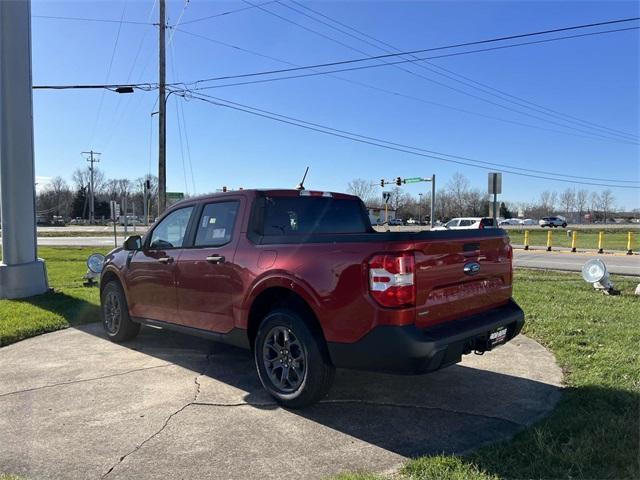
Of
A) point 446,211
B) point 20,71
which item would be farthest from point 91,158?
point 20,71

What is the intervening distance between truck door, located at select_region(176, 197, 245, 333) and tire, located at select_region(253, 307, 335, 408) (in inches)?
20.2

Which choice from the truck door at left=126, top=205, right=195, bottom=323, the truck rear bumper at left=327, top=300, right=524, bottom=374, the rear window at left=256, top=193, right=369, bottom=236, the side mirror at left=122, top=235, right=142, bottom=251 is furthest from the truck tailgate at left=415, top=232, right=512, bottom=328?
the side mirror at left=122, top=235, right=142, bottom=251

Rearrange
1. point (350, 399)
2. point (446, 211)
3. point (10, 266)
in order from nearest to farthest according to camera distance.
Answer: point (350, 399) → point (10, 266) → point (446, 211)

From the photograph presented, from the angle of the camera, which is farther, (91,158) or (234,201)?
(91,158)

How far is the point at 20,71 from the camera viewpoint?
9.59m

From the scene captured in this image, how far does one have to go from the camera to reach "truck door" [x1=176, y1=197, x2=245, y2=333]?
4.70 meters

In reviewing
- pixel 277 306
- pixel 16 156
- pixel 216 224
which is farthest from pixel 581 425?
pixel 16 156

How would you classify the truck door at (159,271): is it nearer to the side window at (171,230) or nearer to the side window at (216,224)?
the side window at (171,230)

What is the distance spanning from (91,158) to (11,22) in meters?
93.2

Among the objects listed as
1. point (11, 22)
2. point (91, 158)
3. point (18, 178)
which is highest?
point (91, 158)

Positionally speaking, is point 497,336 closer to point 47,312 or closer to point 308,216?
point 308,216

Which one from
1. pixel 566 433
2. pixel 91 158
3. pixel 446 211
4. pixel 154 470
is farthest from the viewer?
pixel 446 211

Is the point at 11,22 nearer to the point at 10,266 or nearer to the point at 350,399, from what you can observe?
the point at 10,266

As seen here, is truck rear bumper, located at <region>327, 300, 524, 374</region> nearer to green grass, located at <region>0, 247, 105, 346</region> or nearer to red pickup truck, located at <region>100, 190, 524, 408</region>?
red pickup truck, located at <region>100, 190, 524, 408</region>
